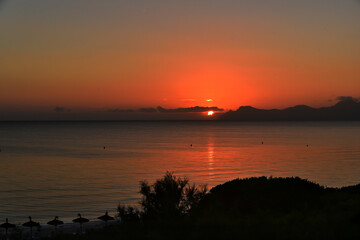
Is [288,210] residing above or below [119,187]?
above

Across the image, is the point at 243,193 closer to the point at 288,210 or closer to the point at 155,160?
the point at 288,210

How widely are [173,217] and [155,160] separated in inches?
3246

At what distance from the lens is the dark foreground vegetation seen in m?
15.4

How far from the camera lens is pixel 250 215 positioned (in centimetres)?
2192

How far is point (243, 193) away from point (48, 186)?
45.3 metres

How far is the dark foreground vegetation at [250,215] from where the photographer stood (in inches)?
604

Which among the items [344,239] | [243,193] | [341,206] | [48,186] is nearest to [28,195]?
[48,186]

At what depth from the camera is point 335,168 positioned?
82.6m

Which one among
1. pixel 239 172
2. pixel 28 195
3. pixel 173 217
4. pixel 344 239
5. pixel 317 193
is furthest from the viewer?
pixel 239 172

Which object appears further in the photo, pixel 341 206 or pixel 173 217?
pixel 341 206

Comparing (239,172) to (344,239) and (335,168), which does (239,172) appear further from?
(344,239)

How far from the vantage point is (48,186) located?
64.7m

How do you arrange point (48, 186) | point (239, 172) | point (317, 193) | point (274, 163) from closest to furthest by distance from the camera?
point (317, 193), point (48, 186), point (239, 172), point (274, 163)

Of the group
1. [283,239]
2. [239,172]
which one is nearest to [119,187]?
[239,172]
